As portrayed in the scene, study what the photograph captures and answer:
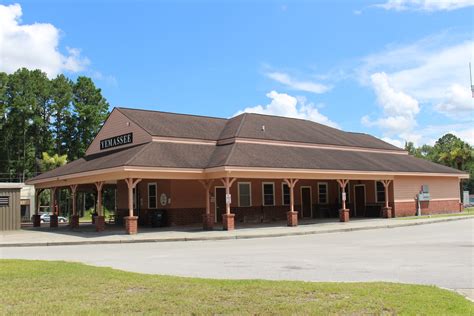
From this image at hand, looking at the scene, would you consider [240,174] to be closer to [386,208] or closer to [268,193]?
[268,193]

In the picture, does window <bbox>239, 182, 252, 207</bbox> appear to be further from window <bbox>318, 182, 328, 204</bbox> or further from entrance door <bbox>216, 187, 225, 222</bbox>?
window <bbox>318, 182, 328, 204</bbox>

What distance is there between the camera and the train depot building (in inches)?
937

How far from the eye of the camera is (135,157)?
75.0 ft

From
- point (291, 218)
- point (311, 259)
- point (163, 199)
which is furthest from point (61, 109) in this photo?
point (311, 259)

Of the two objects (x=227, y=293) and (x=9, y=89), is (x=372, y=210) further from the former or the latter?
(x=9, y=89)

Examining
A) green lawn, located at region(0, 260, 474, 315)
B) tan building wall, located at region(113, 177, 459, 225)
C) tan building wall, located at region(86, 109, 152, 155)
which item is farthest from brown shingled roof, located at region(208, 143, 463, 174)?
green lawn, located at region(0, 260, 474, 315)

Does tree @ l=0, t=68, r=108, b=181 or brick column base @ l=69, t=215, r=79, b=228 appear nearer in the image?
brick column base @ l=69, t=215, r=79, b=228

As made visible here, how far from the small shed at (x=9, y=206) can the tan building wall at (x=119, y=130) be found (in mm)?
5731

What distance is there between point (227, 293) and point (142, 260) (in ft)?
19.8

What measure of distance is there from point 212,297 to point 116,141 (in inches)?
929

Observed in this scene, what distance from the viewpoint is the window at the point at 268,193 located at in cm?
2995

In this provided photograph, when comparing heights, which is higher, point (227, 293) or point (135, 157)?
point (135, 157)

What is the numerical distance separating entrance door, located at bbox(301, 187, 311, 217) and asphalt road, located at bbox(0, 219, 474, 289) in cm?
1399

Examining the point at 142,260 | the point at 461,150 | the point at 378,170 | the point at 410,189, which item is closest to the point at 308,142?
the point at 378,170
